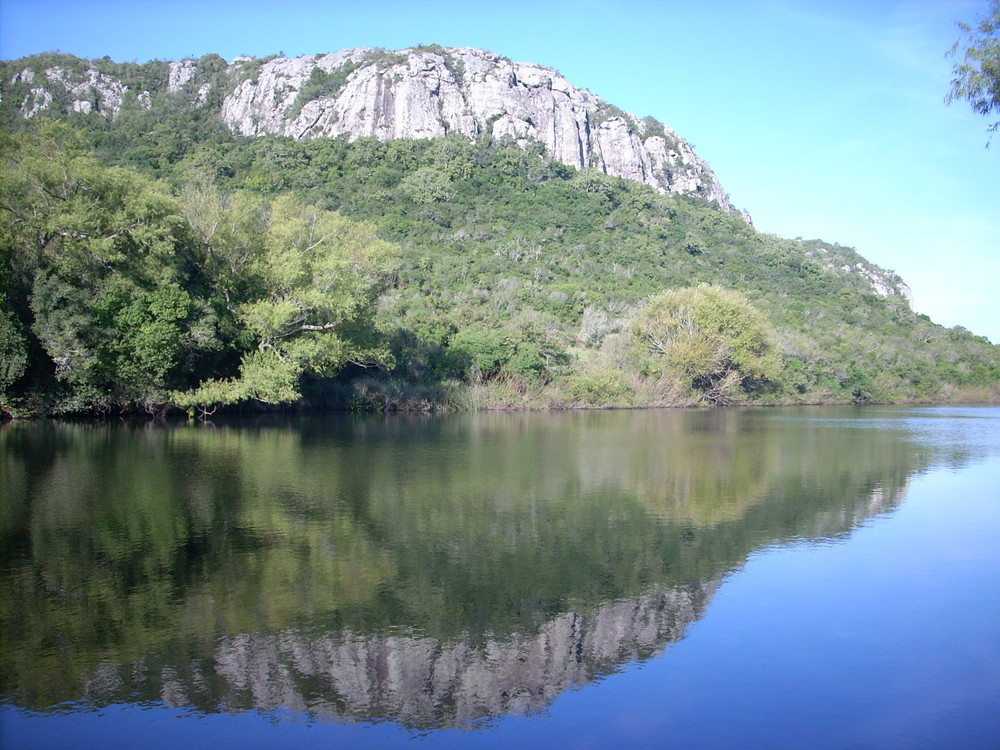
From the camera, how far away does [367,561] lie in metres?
9.80

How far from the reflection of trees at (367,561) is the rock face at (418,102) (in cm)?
8061

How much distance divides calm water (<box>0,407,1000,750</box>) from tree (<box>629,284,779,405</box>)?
33.6 meters

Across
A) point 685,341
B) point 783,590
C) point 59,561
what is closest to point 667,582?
point 783,590

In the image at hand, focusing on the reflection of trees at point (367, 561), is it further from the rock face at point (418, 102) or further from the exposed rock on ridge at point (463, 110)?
the rock face at point (418, 102)

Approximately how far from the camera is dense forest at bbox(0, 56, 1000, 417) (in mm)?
26875

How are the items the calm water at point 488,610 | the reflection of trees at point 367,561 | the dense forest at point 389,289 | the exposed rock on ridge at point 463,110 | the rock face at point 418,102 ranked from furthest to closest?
the exposed rock on ridge at point 463,110 < the rock face at point 418,102 < the dense forest at point 389,289 < the reflection of trees at point 367,561 < the calm water at point 488,610

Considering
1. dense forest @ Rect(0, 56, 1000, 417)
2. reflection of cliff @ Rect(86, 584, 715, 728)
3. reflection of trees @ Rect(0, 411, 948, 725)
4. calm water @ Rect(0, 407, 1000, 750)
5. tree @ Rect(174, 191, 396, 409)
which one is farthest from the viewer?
tree @ Rect(174, 191, 396, 409)

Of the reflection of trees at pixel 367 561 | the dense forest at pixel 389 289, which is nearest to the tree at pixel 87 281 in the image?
the dense forest at pixel 389 289

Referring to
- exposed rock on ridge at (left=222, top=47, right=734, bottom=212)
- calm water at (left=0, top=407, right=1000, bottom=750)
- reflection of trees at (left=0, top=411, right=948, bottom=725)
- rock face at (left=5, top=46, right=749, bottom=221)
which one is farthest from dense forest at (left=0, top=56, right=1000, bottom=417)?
calm water at (left=0, top=407, right=1000, bottom=750)

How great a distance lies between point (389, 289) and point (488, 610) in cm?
4083

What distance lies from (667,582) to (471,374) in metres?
35.0

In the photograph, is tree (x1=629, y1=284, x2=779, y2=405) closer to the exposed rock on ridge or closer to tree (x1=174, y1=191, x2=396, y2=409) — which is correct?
tree (x1=174, y1=191, x2=396, y2=409)

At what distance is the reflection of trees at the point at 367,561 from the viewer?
6551 mm

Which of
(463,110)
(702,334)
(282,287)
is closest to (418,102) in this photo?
(463,110)
